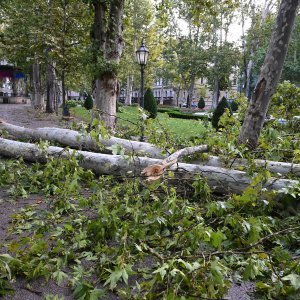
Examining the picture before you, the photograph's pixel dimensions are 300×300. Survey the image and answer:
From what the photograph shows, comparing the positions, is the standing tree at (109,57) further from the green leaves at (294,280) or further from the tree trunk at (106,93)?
the green leaves at (294,280)

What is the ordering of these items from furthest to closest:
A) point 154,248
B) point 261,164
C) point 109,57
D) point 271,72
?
point 109,57 < point 271,72 < point 261,164 < point 154,248

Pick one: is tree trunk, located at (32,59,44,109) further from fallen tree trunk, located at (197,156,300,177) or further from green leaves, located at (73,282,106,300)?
green leaves, located at (73,282,106,300)

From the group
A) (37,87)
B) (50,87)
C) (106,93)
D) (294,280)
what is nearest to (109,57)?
(106,93)

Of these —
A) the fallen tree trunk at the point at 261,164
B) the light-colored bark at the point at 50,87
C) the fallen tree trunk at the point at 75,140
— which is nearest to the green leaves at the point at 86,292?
the fallen tree trunk at the point at 261,164

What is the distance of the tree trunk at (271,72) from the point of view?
531 cm

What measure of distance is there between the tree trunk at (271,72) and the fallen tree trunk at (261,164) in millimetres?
528

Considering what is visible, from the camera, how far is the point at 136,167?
5051 mm

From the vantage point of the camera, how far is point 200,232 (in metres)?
2.42

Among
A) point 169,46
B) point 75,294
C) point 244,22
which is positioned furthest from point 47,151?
point 169,46

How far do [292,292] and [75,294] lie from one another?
5.04 ft

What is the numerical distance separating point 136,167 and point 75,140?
2.36 metres

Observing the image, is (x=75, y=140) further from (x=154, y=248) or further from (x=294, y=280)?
(x=294, y=280)

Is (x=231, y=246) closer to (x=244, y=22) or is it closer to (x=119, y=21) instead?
(x=119, y=21)

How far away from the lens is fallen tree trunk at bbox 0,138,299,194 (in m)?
4.19
